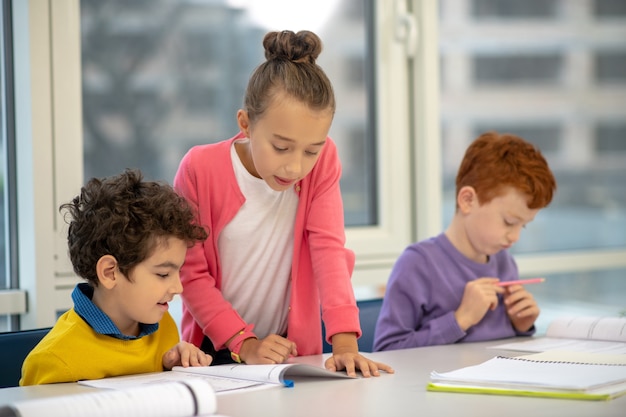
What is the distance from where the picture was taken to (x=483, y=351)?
1.78 m

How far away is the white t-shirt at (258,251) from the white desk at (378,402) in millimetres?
401

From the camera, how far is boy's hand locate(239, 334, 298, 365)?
158 cm

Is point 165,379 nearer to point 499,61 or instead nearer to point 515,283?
point 515,283

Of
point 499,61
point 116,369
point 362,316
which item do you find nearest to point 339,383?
point 116,369

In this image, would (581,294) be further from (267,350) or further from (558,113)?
(267,350)

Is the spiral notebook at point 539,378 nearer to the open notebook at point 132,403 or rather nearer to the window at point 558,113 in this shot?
the open notebook at point 132,403

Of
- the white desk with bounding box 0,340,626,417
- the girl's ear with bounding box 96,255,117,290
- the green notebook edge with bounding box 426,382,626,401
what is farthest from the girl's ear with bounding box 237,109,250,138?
the green notebook edge with bounding box 426,382,626,401

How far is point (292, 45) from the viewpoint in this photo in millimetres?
1665

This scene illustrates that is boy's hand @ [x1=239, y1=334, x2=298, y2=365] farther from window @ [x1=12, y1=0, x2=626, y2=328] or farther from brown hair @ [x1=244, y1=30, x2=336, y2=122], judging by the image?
window @ [x1=12, y1=0, x2=626, y2=328]

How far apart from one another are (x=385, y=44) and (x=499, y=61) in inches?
20.2

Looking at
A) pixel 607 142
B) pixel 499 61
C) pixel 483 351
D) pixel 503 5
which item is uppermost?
pixel 503 5

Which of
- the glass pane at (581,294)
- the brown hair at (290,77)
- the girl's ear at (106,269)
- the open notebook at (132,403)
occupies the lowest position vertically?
the glass pane at (581,294)

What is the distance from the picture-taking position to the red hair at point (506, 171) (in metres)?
2.03

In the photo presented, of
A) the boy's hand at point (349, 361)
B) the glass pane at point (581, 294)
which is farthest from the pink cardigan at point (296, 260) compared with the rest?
the glass pane at point (581, 294)
